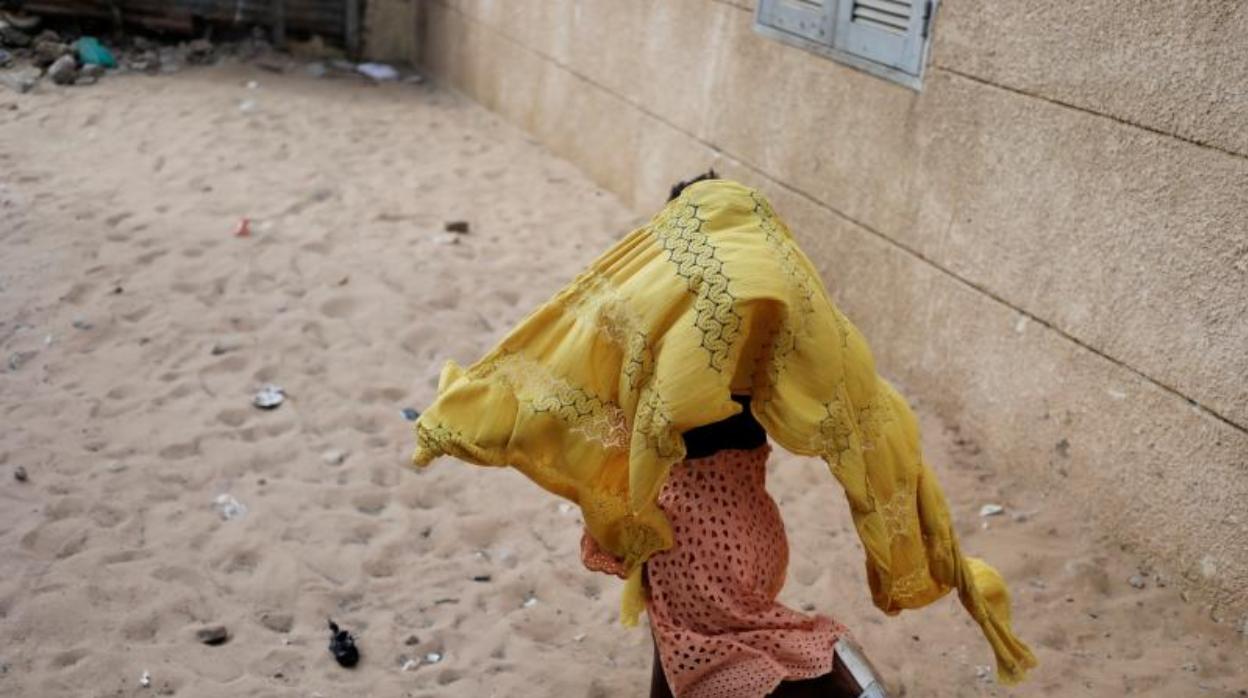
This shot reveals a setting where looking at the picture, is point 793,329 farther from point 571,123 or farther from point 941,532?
point 571,123

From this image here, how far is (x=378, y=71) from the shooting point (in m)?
10.1

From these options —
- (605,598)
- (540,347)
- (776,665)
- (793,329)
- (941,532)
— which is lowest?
(605,598)

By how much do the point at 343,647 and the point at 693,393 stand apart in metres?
1.75

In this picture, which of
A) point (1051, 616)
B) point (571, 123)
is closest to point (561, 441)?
point (1051, 616)

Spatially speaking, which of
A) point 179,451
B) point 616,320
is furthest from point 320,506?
point 616,320

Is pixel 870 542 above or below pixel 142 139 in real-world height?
above

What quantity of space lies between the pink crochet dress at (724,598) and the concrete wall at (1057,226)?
1875 mm

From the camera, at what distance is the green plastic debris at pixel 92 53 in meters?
9.13

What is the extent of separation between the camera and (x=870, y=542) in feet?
8.09

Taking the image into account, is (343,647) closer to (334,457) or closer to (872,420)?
(334,457)

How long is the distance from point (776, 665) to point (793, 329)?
67cm

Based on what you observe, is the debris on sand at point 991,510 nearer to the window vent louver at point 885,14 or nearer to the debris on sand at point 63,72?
the window vent louver at point 885,14

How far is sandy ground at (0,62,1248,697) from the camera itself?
3561 mm

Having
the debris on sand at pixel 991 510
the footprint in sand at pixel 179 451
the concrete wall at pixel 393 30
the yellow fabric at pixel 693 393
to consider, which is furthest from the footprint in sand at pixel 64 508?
the concrete wall at pixel 393 30
